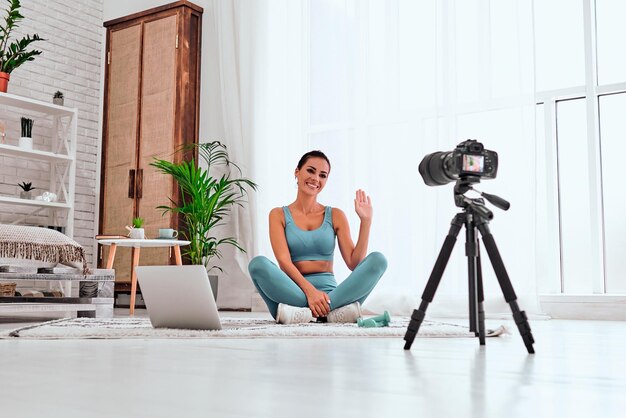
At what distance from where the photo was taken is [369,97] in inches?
193

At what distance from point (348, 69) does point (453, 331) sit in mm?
3047

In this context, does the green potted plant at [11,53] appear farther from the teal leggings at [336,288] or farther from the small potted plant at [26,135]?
the teal leggings at [336,288]

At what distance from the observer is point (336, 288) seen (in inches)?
118

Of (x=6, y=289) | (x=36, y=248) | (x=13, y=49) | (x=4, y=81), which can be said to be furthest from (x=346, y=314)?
(x=13, y=49)

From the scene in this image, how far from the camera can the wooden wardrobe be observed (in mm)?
Answer: 5668

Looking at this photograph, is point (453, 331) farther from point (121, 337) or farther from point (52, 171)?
point (52, 171)

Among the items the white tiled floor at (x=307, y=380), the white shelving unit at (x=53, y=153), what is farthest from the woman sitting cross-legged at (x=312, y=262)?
the white shelving unit at (x=53, y=153)

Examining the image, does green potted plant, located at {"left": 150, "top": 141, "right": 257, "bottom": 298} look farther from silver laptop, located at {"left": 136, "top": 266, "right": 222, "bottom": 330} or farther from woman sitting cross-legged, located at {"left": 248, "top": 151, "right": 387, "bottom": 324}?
silver laptop, located at {"left": 136, "top": 266, "right": 222, "bottom": 330}

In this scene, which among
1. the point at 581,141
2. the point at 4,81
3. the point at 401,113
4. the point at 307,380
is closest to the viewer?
the point at 307,380

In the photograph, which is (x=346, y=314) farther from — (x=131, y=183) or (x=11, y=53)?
(x=11, y=53)

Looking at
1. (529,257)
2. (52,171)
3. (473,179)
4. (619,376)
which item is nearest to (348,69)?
(529,257)

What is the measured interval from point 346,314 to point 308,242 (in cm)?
41

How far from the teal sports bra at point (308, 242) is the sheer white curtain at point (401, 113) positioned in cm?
135

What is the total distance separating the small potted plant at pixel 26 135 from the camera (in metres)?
5.51
